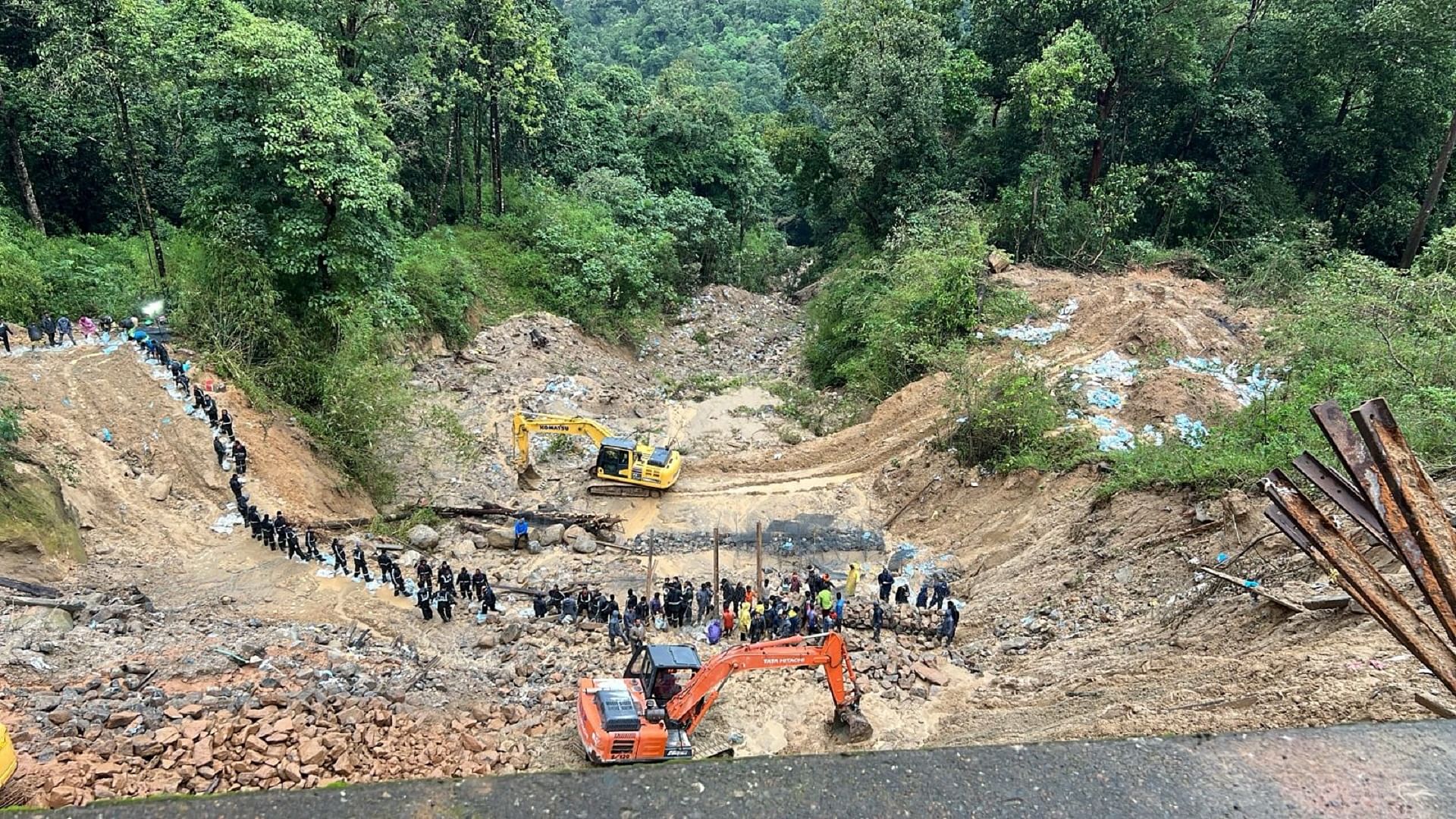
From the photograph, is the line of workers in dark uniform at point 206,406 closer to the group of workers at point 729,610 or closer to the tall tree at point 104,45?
the tall tree at point 104,45

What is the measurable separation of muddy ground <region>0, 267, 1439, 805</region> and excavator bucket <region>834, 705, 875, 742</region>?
0.20 metres

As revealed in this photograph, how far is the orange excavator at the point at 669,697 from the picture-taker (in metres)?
8.77

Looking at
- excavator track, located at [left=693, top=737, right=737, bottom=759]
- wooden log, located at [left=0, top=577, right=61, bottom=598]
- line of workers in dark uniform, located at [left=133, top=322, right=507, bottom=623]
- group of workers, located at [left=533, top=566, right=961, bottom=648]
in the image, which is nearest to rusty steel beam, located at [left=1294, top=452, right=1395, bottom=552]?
excavator track, located at [left=693, top=737, right=737, bottom=759]

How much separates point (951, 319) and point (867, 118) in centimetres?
1122

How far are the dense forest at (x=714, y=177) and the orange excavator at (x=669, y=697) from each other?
6927 mm

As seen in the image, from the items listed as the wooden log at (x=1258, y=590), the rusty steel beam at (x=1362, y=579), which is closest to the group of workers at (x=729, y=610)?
the wooden log at (x=1258, y=590)

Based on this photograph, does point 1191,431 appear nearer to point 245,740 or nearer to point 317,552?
point 245,740

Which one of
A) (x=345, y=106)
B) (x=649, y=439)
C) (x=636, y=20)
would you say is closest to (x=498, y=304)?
(x=649, y=439)

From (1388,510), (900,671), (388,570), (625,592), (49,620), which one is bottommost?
(625,592)

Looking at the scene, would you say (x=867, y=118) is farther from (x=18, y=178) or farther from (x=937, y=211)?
(x=18, y=178)

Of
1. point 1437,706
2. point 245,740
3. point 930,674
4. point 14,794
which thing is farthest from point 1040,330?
point 14,794

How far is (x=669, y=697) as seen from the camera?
9.69 meters

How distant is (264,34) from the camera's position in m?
15.7

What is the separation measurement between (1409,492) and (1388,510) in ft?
0.45
